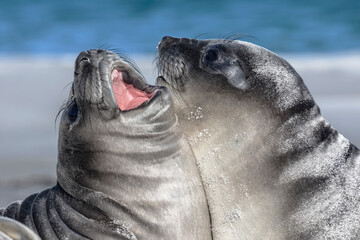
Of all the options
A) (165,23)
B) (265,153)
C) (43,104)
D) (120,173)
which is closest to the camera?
(120,173)

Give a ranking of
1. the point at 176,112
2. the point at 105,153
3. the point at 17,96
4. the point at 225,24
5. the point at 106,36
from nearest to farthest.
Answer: the point at 105,153 < the point at 176,112 < the point at 17,96 < the point at 106,36 < the point at 225,24

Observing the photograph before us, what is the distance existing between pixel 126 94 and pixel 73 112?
0.38 meters

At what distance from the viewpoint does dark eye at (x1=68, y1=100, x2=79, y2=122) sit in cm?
505

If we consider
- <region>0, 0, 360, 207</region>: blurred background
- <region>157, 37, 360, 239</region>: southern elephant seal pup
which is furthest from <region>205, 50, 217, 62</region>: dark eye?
<region>0, 0, 360, 207</region>: blurred background

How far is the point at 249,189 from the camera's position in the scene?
503cm

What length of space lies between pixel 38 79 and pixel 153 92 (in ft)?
29.0

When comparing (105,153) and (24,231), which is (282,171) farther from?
(24,231)

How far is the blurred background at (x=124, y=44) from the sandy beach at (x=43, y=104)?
0.02 metres

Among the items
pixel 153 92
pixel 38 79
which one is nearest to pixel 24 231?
pixel 153 92

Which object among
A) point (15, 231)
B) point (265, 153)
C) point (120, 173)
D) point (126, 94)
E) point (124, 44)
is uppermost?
point (126, 94)

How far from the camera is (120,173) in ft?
16.0

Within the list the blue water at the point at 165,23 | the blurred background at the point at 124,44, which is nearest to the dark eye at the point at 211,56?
the blurred background at the point at 124,44

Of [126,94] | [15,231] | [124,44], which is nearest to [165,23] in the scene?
[124,44]

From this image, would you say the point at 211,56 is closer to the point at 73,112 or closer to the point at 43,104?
the point at 73,112
